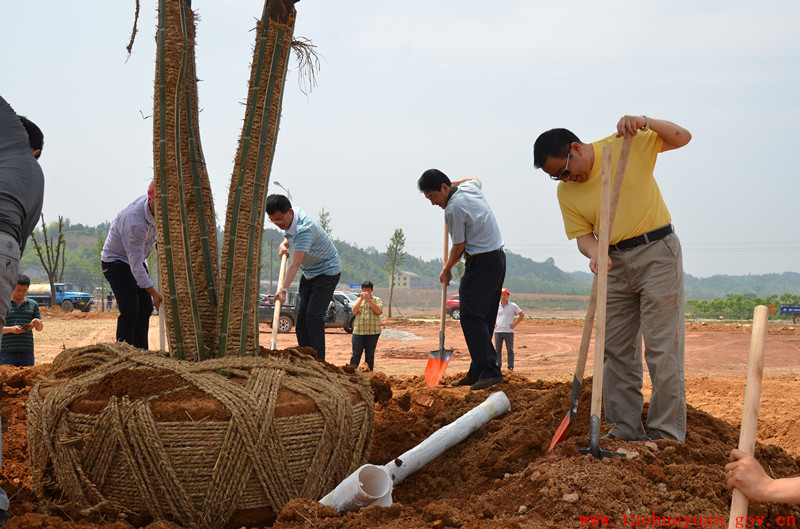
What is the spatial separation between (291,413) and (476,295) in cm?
295

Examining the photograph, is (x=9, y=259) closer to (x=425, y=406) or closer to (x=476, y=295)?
(x=425, y=406)

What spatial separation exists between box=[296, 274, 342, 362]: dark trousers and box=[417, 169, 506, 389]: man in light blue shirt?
1.27 m

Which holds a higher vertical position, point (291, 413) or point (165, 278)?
point (165, 278)

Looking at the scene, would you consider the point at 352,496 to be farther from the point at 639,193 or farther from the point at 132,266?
the point at 132,266

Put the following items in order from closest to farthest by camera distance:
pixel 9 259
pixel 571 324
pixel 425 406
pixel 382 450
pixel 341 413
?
pixel 9 259 < pixel 341 413 < pixel 382 450 < pixel 425 406 < pixel 571 324

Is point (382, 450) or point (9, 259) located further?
point (382, 450)

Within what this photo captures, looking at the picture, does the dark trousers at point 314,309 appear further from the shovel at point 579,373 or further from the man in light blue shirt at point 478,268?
the shovel at point 579,373

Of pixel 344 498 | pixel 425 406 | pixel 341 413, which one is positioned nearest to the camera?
pixel 344 498

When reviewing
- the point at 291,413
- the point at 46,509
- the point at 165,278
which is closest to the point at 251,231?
the point at 165,278

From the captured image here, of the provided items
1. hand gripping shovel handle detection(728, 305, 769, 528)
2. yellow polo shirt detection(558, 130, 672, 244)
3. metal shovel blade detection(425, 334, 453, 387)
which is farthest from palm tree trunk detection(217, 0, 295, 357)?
metal shovel blade detection(425, 334, 453, 387)

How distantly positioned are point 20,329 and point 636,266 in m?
5.52

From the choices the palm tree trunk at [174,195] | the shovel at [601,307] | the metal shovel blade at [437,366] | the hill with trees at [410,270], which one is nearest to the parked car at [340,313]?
the metal shovel blade at [437,366]

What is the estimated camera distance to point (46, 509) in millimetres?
2639

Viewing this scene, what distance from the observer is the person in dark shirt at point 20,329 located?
6.02 metres
